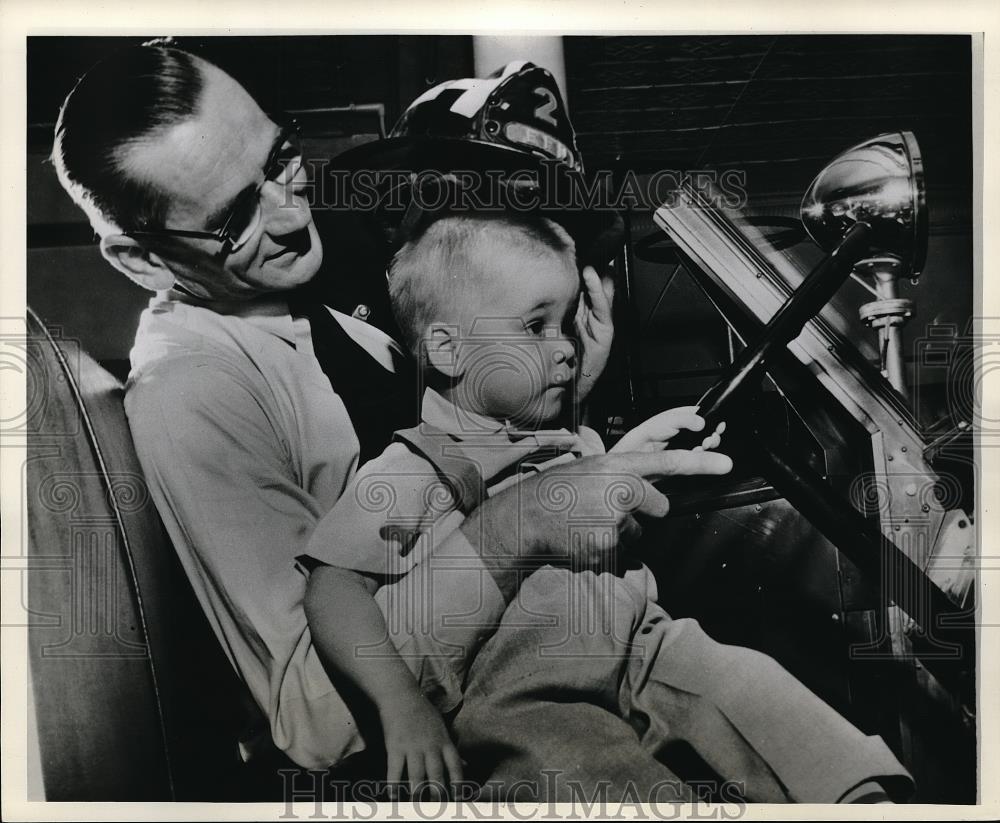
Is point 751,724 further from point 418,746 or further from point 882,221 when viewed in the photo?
point 882,221

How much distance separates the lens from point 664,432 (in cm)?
224

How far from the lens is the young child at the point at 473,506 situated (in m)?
2.15

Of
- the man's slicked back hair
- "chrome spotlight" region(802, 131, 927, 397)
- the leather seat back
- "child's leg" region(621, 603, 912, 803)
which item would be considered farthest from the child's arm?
"chrome spotlight" region(802, 131, 927, 397)

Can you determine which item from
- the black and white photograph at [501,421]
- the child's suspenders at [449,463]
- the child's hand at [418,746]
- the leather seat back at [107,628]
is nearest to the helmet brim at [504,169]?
the black and white photograph at [501,421]

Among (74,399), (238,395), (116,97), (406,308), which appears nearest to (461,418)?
(406,308)

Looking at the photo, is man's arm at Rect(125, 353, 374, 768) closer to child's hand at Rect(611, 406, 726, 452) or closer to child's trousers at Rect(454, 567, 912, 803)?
child's trousers at Rect(454, 567, 912, 803)

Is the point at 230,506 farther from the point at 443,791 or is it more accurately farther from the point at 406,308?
the point at 443,791

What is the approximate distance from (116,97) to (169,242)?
0.38 metres

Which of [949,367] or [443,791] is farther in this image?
→ [949,367]

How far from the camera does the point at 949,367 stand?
7.52ft

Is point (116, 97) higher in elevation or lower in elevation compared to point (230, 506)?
higher

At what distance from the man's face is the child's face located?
0.43 meters

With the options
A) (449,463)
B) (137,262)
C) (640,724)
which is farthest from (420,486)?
(137,262)

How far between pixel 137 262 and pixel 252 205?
12.0 inches
